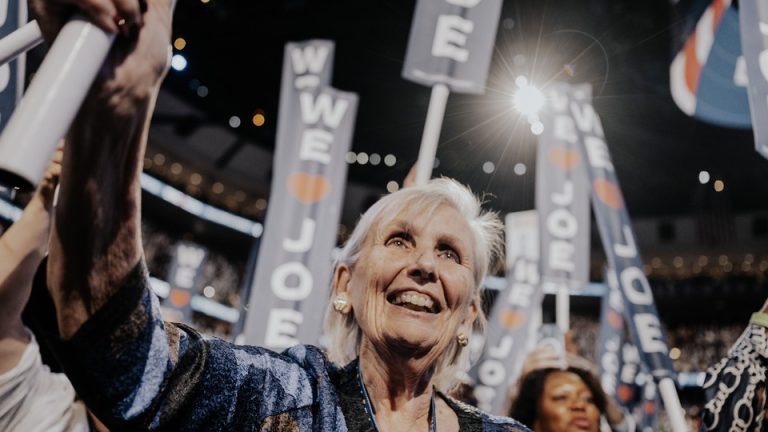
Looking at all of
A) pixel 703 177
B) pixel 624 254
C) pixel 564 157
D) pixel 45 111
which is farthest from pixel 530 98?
pixel 703 177

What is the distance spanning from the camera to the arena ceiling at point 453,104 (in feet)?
41.1

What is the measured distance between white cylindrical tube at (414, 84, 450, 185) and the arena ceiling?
8.18 metres

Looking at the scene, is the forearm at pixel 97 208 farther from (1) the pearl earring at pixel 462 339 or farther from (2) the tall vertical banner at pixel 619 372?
(2) the tall vertical banner at pixel 619 372

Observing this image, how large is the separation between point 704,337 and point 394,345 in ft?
87.8

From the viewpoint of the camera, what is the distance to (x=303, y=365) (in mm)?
1320

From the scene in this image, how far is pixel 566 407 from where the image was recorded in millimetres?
3355

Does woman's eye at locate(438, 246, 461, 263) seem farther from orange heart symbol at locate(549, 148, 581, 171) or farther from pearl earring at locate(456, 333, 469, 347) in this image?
orange heart symbol at locate(549, 148, 581, 171)

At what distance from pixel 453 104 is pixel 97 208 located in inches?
586

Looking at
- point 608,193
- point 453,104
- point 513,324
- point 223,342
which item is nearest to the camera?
point 223,342

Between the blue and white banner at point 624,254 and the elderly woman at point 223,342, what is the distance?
1.78 metres

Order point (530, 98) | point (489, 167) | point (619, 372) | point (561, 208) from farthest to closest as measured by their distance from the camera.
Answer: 1. point (489, 167)
2. point (619, 372)
3. point (530, 98)
4. point (561, 208)

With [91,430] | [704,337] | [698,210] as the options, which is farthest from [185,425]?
[704,337]

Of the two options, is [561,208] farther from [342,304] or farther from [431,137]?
[342,304]

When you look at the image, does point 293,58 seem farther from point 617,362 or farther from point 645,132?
point 645,132
